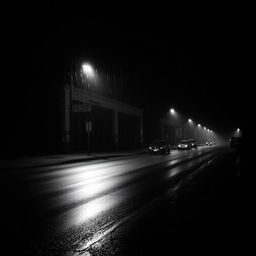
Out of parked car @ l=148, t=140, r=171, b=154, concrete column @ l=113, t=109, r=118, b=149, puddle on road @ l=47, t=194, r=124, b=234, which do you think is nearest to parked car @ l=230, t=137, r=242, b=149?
parked car @ l=148, t=140, r=171, b=154

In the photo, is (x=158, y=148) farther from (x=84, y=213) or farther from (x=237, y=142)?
(x=84, y=213)

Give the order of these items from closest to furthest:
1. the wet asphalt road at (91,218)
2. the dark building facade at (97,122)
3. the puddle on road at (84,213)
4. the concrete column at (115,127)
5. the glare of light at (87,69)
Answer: the wet asphalt road at (91,218) → the puddle on road at (84,213) → the glare of light at (87,69) → the dark building facade at (97,122) → the concrete column at (115,127)

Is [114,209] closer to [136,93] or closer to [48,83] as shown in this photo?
[48,83]

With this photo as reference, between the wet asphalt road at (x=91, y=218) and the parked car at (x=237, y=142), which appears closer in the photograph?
the wet asphalt road at (x=91, y=218)

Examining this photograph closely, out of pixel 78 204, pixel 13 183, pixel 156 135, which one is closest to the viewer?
pixel 78 204

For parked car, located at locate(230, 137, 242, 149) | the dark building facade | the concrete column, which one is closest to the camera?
the dark building facade

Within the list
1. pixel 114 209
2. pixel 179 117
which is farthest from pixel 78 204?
pixel 179 117

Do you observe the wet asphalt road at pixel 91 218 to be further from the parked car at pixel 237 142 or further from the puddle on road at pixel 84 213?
the parked car at pixel 237 142

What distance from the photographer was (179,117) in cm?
10519

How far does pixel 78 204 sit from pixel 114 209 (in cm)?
116

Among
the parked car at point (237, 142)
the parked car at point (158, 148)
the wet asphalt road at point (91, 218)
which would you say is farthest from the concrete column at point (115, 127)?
the wet asphalt road at point (91, 218)

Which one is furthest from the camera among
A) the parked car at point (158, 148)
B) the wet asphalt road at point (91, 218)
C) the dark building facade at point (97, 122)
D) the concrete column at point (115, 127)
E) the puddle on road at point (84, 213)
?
the concrete column at point (115, 127)

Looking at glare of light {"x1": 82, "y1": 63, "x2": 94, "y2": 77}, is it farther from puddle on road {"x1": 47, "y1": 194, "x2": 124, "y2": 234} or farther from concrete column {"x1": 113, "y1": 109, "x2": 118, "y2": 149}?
puddle on road {"x1": 47, "y1": 194, "x2": 124, "y2": 234}

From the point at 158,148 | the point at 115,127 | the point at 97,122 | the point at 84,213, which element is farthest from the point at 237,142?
the point at 84,213
